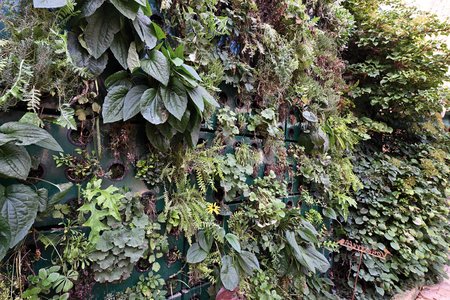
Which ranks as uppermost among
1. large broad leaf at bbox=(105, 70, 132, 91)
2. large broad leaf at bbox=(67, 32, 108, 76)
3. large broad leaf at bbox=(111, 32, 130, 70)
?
large broad leaf at bbox=(111, 32, 130, 70)

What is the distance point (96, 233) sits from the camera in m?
1.00

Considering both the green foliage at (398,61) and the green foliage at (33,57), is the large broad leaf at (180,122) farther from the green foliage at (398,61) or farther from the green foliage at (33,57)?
the green foliage at (398,61)

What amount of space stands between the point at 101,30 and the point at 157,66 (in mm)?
264

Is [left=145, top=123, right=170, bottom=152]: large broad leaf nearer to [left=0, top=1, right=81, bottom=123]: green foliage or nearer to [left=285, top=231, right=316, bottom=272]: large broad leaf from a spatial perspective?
[left=0, top=1, right=81, bottom=123]: green foliage

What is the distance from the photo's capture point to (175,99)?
115 cm

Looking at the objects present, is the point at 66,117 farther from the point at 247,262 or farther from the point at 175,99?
the point at 247,262

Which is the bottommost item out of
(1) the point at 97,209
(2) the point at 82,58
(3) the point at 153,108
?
(1) the point at 97,209

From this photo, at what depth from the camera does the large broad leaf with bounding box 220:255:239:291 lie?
1.34 meters

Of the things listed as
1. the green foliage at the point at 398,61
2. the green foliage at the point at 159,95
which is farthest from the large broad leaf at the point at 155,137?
the green foliage at the point at 398,61

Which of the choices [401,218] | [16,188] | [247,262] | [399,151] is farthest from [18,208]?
[399,151]

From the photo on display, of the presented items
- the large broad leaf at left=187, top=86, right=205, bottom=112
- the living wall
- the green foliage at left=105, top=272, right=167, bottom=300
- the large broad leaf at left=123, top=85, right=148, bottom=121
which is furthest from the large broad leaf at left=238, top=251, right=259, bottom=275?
the large broad leaf at left=123, top=85, right=148, bottom=121

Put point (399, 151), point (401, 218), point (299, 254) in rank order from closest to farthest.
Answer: point (299, 254) → point (401, 218) → point (399, 151)

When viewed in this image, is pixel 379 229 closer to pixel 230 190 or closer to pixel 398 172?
pixel 398 172

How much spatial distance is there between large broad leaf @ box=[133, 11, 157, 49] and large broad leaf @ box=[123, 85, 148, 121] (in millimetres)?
209
